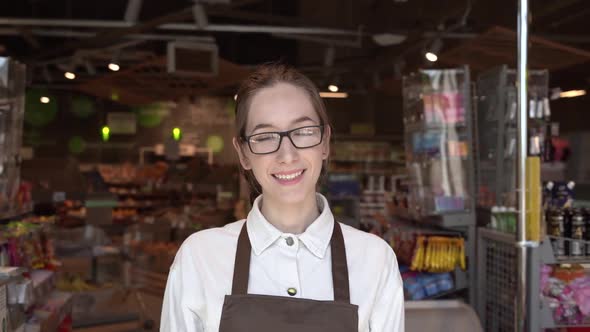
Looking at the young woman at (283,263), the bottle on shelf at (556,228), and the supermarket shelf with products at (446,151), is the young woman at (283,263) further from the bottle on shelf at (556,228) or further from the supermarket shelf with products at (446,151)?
the supermarket shelf with products at (446,151)

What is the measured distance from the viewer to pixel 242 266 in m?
1.58

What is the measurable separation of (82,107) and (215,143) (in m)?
2.84

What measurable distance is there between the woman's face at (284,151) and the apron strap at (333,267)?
15cm

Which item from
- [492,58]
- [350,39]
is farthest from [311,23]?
[350,39]

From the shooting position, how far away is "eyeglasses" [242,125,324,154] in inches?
62.9

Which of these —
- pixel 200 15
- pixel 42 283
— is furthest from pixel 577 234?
pixel 200 15

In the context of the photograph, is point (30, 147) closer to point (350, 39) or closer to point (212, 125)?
point (212, 125)

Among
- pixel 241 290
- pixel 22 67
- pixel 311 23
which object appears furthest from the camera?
pixel 311 23

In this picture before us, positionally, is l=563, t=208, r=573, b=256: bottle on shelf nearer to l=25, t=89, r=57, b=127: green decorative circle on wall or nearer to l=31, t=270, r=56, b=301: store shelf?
l=31, t=270, r=56, b=301: store shelf

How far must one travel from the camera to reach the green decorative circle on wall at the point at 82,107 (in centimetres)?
1273

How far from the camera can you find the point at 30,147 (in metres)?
12.4

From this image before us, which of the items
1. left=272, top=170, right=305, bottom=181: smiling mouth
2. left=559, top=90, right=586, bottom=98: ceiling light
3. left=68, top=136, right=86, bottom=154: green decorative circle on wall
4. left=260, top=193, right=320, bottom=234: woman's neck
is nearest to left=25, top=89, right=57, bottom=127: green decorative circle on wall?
left=68, top=136, right=86, bottom=154: green decorative circle on wall

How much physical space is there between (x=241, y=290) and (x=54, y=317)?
8.01 feet

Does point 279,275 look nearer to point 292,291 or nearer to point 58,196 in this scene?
point 292,291
